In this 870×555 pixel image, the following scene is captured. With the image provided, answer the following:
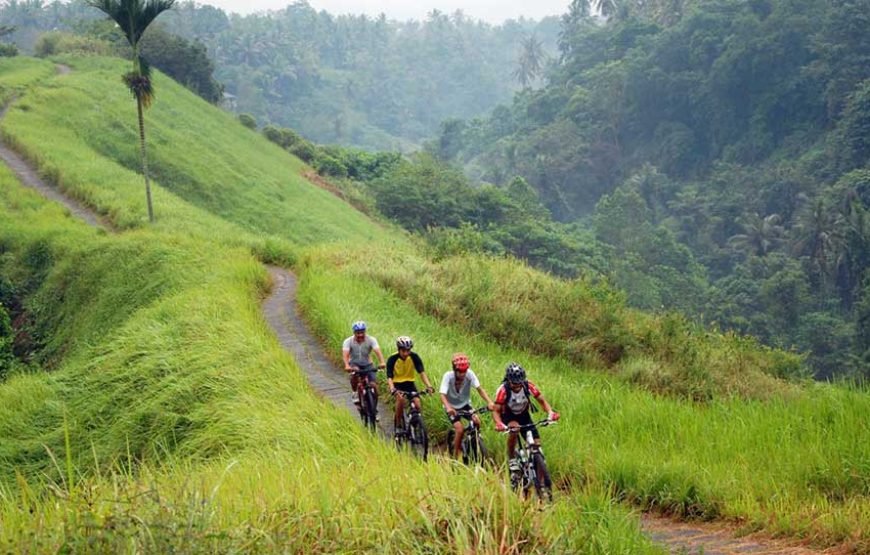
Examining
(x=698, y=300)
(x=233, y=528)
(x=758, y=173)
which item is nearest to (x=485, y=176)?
(x=758, y=173)

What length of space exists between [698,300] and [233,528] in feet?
162

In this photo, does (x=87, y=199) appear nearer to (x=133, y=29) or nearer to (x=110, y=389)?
(x=133, y=29)

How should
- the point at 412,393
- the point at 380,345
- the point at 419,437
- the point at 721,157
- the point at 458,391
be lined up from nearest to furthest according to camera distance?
1. the point at 458,391
2. the point at 419,437
3. the point at 412,393
4. the point at 380,345
5. the point at 721,157

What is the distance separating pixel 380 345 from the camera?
12.4 metres

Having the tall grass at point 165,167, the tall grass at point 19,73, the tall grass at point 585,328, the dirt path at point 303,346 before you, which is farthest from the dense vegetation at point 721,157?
the tall grass at point 19,73

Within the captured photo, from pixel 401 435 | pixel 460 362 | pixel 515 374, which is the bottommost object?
pixel 401 435

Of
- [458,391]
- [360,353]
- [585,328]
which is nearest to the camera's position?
[458,391]

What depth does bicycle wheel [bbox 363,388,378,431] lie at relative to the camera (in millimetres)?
10148

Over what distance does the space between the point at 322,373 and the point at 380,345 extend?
1094mm

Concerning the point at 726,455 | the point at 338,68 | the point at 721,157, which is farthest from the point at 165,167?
the point at 338,68

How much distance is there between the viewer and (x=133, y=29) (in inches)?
849

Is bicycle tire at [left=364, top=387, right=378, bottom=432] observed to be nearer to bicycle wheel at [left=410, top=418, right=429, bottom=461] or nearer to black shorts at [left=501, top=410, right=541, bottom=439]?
bicycle wheel at [left=410, top=418, right=429, bottom=461]

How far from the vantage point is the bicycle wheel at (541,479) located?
23.7 feet

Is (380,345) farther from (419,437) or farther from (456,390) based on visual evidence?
(456,390)
